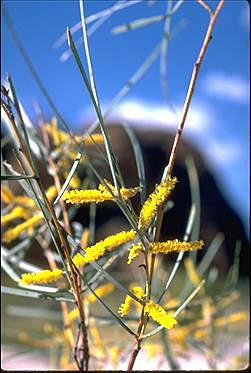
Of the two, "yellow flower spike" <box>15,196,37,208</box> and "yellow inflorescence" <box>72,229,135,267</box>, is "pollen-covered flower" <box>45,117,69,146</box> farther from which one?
"yellow inflorescence" <box>72,229,135,267</box>

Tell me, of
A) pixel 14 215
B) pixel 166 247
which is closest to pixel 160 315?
pixel 166 247

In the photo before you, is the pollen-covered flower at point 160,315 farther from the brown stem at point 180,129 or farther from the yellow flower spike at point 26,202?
the yellow flower spike at point 26,202

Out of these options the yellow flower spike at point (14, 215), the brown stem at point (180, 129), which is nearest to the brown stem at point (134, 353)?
the brown stem at point (180, 129)

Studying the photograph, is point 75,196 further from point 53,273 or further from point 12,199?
point 12,199

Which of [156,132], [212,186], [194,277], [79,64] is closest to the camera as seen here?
[79,64]

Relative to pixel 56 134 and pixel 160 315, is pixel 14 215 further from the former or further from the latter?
pixel 160 315

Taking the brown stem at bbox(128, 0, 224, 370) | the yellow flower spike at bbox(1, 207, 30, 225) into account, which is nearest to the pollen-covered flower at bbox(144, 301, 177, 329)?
the brown stem at bbox(128, 0, 224, 370)

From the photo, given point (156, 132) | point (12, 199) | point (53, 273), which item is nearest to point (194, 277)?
point (12, 199)
